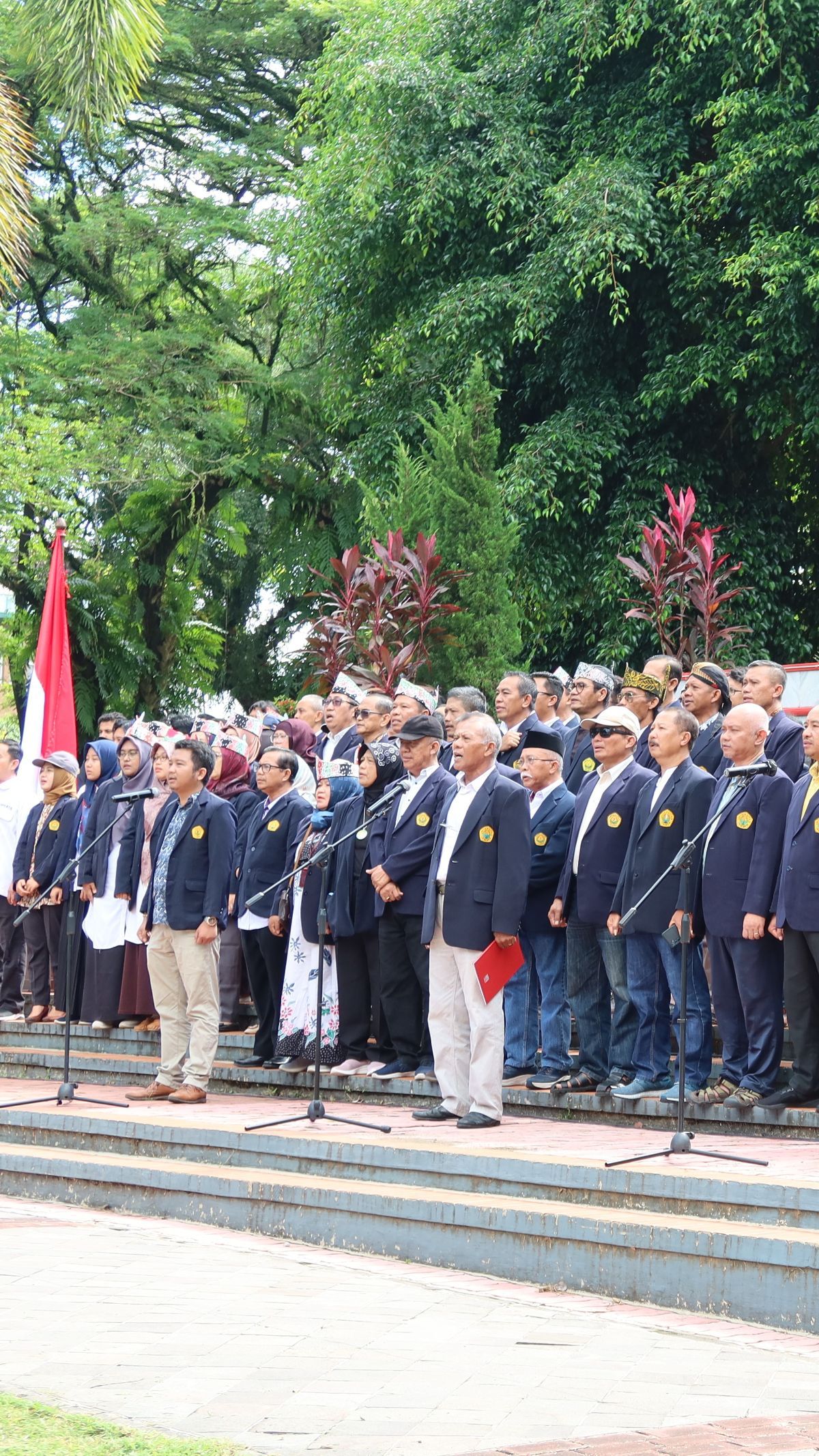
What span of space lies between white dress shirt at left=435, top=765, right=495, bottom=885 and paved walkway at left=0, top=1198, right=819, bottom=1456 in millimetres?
2258

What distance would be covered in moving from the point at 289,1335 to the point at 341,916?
14.4 feet

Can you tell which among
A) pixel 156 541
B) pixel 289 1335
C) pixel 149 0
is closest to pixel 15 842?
pixel 149 0

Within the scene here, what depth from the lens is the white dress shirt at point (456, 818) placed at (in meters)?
8.84

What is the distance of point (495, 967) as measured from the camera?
8430 millimetres

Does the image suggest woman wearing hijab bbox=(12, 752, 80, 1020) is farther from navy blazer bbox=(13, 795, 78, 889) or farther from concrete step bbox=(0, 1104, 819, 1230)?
concrete step bbox=(0, 1104, 819, 1230)

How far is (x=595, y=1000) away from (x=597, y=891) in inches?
22.8

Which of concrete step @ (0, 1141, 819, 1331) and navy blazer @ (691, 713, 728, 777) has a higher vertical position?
navy blazer @ (691, 713, 728, 777)

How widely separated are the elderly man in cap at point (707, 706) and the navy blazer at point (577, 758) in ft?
2.58

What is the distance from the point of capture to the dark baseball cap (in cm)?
941

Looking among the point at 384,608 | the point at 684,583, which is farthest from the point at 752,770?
the point at 384,608

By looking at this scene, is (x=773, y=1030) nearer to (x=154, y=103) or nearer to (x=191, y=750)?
(x=191, y=750)

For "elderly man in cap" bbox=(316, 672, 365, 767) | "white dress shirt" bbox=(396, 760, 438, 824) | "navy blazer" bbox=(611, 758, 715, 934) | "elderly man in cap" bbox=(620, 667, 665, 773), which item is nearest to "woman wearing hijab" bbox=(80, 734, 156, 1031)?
"elderly man in cap" bbox=(316, 672, 365, 767)

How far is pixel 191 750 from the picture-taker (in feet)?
33.2

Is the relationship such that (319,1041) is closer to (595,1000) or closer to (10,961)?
(595,1000)
